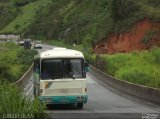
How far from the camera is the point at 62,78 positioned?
24281mm

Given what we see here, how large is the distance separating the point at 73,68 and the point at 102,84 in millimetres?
21912

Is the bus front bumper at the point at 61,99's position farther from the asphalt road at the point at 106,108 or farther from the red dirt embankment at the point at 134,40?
the red dirt embankment at the point at 134,40

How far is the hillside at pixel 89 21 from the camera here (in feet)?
265

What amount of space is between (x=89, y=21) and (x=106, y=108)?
104 meters

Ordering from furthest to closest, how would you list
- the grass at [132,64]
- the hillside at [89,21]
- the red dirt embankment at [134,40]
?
the hillside at [89,21]
the red dirt embankment at [134,40]
the grass at [132,64]

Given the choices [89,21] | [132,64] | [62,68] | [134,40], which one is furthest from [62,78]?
[89,21]

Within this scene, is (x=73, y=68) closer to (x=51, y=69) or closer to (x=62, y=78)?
(x=62, y=78)

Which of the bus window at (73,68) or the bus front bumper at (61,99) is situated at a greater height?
the bus window at (73,68)

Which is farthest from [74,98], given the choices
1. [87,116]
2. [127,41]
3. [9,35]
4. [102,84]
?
[9,35]

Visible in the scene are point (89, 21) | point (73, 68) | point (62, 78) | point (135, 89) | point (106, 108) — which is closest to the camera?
point (62, 78)

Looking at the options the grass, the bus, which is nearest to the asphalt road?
the bus

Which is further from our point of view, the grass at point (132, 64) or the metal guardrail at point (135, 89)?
the grass at point (132, 64)

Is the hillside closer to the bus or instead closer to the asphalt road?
the asphalt road

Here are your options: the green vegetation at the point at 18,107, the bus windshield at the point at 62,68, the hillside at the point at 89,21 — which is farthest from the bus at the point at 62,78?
the hillside at the point at 89,21
